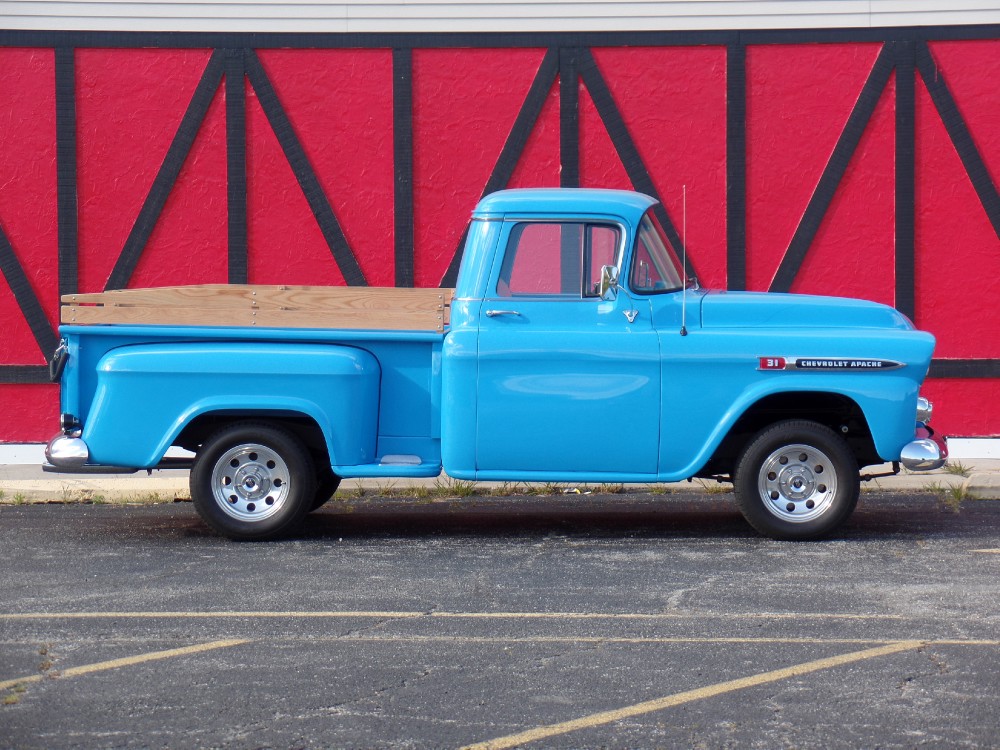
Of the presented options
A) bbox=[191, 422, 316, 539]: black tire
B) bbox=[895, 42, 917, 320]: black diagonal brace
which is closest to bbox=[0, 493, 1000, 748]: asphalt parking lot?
bbox=[191, 422, 316, 539]: black tire

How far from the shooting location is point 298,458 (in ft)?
28.2

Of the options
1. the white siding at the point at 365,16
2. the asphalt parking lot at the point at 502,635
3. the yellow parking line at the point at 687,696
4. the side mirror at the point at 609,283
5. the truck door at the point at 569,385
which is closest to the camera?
the yellow parking line at the point at 687,696

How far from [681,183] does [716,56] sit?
1.32m

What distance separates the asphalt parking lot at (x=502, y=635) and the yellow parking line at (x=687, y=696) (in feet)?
0.04

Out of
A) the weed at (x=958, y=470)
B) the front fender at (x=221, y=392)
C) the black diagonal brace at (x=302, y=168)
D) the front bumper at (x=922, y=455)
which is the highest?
the black diagonal brace at (x=302, y=168)

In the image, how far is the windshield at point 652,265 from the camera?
8633 mm

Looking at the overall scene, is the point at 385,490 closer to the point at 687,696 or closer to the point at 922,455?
the point at 922,455

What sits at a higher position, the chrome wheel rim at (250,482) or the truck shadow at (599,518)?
the chrome wheel rim at (250,482)

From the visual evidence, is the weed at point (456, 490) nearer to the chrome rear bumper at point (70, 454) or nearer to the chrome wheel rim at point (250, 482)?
the chrome wheel rim at point (250, 482)

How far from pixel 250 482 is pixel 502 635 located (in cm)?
303

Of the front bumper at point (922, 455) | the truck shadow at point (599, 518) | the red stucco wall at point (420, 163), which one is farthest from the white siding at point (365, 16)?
the front bumper at point (922, 455)

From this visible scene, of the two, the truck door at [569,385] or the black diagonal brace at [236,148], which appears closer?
the truck door at [569,385]

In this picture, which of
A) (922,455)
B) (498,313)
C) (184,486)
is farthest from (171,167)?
(922,455)

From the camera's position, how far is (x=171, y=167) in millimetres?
13750
